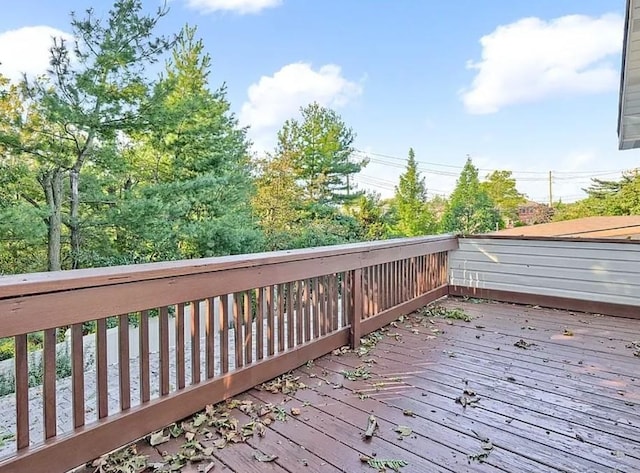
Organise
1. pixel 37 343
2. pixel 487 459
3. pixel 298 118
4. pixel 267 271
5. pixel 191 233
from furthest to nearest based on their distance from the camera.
A: pixel 298 118 < pixel 191 233 < pixel 37 343 < pixel 267 271 < pixel 487 459

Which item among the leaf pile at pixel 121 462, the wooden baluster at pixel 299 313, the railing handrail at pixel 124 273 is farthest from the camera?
the wooden baluster at pixel 299 313

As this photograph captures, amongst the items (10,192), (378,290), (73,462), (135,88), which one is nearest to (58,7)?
(135,88)

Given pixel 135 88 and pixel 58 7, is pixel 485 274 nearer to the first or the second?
pixel 135 88

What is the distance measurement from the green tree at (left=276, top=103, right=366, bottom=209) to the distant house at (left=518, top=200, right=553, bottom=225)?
6841 mm

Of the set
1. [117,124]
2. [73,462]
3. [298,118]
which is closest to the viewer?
[73,462]

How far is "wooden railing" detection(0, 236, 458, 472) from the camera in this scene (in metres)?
1.44

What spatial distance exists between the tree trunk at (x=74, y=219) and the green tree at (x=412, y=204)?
1199 centimetres

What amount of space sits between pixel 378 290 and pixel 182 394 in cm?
210

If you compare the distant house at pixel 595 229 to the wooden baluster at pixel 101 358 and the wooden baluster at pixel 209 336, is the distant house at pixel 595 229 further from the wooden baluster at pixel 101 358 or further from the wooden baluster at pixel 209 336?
the wooden baluster at pixel 101 358

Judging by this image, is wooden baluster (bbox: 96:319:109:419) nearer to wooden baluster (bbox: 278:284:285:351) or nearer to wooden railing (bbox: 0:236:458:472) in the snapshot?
wooden railing (bbox: 0:236:458:472)

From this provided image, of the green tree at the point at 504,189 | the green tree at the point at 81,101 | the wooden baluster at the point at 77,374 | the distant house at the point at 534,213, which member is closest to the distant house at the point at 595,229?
the wooden baluster at the point at 77,374

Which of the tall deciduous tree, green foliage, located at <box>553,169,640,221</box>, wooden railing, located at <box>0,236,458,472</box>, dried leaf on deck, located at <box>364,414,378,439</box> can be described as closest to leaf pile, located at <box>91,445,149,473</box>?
wooden railing, located at <box>0,236,458,472</box>

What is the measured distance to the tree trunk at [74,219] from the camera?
8.04 metres

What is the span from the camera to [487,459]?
1.67 meters
